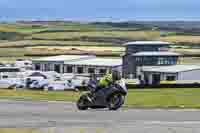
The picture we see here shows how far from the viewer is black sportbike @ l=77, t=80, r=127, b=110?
71.4 ft

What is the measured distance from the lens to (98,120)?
61.5 ft

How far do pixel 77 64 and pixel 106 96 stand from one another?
6058cm

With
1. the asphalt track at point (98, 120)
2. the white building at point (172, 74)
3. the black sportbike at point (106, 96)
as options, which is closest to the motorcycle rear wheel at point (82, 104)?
the black sportbike at point (106, 96)

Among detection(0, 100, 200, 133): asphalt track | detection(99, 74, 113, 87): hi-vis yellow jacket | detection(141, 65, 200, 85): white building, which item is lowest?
detection(141, 65, 200, 85): white building

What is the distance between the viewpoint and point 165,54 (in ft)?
250

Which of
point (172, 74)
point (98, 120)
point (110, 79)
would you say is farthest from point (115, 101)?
point (172, 74)

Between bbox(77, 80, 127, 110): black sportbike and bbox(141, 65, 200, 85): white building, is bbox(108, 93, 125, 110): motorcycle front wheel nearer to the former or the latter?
bbox(77, 80, 127, 110): black sportbike

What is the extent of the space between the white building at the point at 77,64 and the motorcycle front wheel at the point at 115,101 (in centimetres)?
5327

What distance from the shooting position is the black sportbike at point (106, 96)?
21.8 meters

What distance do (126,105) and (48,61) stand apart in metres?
61.2

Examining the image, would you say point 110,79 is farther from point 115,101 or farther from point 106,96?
point 115,101

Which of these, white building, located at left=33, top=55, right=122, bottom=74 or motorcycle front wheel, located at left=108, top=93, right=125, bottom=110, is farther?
white building, located at left=33, top=55, right=122, bottom=74

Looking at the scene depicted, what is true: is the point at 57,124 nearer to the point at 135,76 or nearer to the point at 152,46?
the point at 135,76

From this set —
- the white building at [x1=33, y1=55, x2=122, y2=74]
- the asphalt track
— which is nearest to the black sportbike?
the asphalt track
